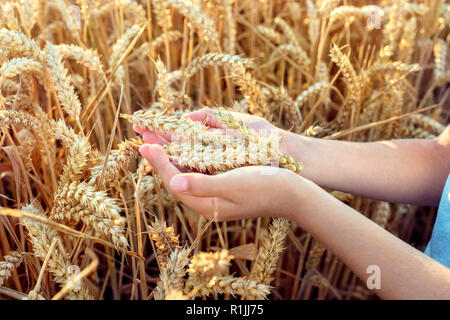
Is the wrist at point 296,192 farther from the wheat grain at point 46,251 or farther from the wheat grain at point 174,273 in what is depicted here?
the wheat grain at point 46,251

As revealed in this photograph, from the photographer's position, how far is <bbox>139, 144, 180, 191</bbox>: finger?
0.68 meters

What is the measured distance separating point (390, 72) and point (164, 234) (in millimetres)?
889

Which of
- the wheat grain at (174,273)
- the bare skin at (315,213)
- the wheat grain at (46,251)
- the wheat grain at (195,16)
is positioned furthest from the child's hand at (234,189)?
the wheat grain at (195,16)

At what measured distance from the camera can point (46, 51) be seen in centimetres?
82

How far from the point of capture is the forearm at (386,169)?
38.5 inches

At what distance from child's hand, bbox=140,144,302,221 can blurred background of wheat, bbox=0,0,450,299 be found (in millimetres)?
46

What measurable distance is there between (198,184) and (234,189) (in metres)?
0.06

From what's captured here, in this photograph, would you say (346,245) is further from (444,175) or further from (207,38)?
(207,38)

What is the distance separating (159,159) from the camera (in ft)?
2.25

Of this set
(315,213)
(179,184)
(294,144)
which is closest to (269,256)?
(315,213)

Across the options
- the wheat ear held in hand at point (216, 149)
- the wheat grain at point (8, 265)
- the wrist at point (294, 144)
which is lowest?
the wheat grain at point (8, 265)

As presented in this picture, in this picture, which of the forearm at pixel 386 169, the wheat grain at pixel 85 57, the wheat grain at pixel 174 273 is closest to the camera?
the wheat grain at pixel 174 273

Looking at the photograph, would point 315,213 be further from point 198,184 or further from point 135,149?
point 135,149

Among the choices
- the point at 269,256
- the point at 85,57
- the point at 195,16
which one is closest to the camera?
the point at 269,256
